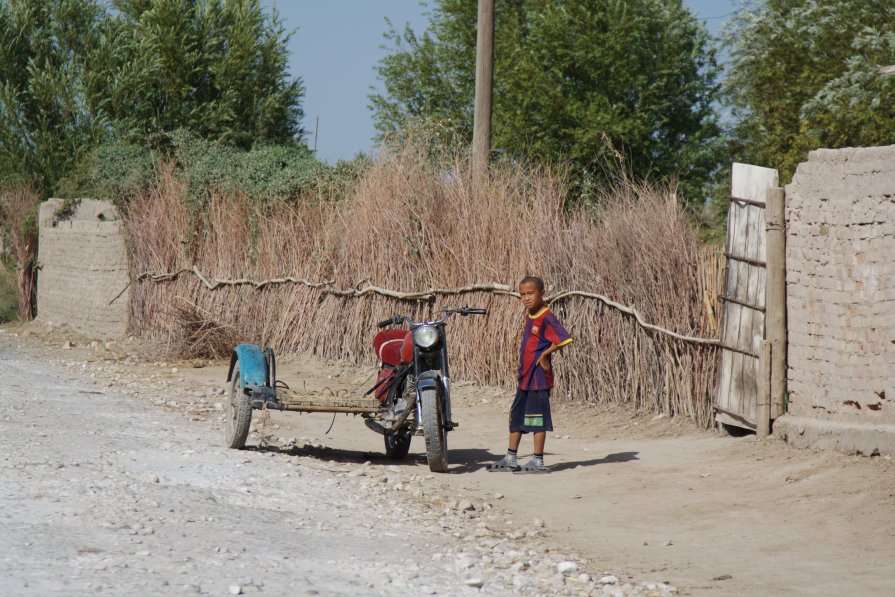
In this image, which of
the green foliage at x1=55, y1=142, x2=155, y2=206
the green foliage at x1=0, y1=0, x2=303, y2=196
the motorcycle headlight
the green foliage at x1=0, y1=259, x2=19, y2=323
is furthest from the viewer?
the green foliage at x1=0, y1=0, x2=303, y2=196

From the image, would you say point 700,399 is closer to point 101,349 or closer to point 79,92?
point 101,349

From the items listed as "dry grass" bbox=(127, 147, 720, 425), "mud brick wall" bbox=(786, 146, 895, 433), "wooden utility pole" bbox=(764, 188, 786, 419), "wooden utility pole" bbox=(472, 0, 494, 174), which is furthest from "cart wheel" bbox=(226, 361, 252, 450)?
"wooden utility pole" bbox=(472, 0, 494, 174)

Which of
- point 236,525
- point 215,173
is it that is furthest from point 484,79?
point 236,525

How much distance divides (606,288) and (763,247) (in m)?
2.23

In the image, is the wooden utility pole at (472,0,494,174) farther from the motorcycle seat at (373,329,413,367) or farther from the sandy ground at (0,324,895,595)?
the motorcycle seat at (373,329,413,367)

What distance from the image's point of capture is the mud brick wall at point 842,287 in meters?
7.05

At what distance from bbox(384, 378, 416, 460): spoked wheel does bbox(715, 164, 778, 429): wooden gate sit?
7.76ft

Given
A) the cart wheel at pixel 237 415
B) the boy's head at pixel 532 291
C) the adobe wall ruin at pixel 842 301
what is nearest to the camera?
the adobe wall ruin at pixel 842 301

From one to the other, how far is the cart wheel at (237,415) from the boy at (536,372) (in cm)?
184

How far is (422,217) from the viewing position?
13.0 meters

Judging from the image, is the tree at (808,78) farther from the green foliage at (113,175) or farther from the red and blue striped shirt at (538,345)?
the red and blue striped shirt at (538,345)

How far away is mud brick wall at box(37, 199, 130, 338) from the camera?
19.3 metres

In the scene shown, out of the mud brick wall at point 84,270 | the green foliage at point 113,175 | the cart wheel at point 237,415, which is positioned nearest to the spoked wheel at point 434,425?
the cart wheel at point 237,415

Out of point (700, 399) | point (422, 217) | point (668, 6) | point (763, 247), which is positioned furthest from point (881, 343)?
point (668, 6)
